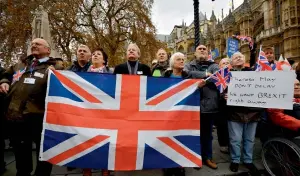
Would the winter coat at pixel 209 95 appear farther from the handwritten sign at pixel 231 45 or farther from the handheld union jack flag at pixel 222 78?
the handwritten sign at pixel 231 45

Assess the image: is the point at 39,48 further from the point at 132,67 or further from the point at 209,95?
the point at 209,95

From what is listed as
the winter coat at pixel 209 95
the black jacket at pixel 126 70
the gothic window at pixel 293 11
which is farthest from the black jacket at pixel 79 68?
the gothic window at pixel 293 11

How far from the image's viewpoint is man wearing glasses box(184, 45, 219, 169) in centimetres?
355

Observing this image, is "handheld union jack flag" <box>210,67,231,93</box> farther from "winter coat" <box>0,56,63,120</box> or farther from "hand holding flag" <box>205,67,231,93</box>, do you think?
"winter coat" <box>0,56,63,120</box>

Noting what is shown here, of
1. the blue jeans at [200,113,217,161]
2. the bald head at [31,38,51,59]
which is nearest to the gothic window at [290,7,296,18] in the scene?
the blue jeans at [200,113,217,161]

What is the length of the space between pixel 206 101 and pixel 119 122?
152 cm

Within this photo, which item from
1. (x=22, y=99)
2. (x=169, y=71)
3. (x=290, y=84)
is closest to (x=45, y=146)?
(x=22, y=99)

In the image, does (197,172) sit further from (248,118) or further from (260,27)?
(260,27)

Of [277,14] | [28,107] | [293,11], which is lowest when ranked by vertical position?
[28,107]

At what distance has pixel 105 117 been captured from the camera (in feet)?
9.52

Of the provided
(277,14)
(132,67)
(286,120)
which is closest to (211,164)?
(286,120)

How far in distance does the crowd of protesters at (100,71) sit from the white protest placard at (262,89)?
26 cm

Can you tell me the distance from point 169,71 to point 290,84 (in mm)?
1753

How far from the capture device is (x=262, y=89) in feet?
10.1
